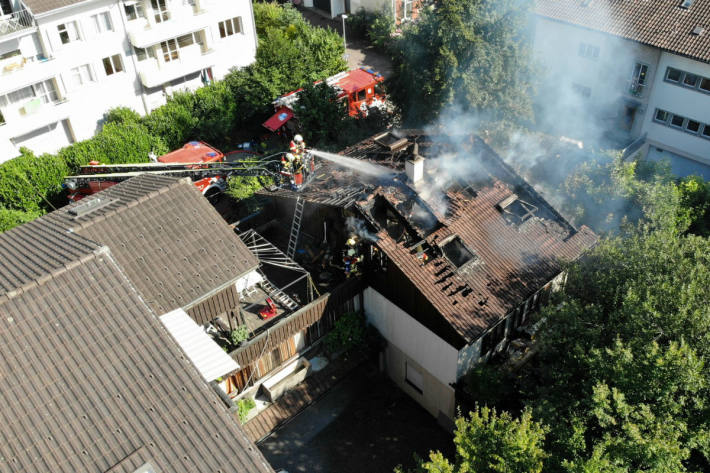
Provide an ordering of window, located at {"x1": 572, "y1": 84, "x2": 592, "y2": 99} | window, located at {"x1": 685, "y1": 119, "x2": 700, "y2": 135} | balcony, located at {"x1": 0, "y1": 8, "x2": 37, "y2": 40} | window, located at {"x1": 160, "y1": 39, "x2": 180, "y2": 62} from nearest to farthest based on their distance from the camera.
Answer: balcony, located at {"x1": 0, "y1": 8, "x2": 37, "y2": 40} < window, located at {"x1": 685, "y1": 119, "x2": 700, "y2": 135} < window, located at {"x1": 160, "y1": 39, "x2": 180, "y2": 62} < window, located at {"x1": 572, "y1": 84, "x2": 592, "y2": 99}

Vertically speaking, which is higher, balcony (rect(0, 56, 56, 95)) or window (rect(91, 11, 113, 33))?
window (rect(91, 11, 113, 33))

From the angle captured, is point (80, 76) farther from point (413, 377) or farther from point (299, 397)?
point (413, 377)

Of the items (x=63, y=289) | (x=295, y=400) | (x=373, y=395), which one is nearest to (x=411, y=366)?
(x=373, y=395)

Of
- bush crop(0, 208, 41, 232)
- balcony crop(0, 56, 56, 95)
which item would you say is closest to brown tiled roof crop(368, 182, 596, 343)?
bush crop(0, 208, 41, 232)

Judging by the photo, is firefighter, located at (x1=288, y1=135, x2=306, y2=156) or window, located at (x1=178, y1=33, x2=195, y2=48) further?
window, located at (x1=178, y1=33, x2=195, y2=48)

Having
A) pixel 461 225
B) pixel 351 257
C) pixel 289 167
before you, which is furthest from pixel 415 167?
pixel 289 167

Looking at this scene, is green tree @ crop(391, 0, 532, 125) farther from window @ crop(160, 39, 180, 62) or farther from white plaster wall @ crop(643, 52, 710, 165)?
window @ crop(160, 39, 180, 62)

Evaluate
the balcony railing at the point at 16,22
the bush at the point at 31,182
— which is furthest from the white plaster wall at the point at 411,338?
the balcony railing at the point at 16,22

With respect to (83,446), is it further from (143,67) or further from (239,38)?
(239,38)

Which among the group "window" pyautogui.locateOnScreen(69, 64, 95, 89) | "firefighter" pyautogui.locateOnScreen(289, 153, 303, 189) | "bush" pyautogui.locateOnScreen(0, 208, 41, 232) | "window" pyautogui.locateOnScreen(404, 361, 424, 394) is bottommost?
"window" pyautogui.locateOnScreen(404, 361, 424, 394)
